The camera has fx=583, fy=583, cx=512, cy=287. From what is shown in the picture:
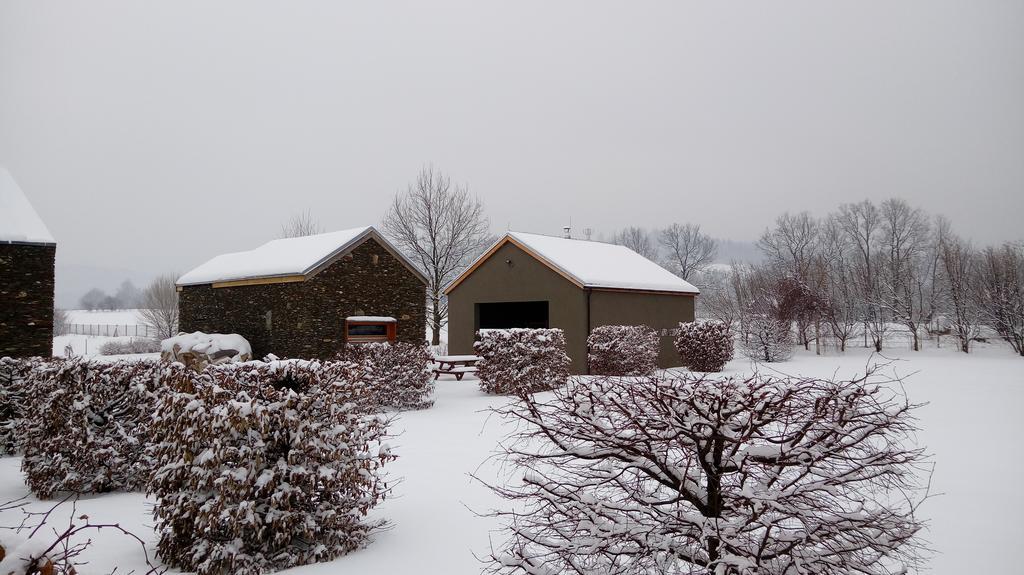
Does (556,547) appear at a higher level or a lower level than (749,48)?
lower

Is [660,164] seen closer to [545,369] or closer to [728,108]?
[728,108]

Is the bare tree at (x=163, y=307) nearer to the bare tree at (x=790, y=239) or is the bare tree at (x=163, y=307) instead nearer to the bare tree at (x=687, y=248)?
the bare tree at (x=687, y=248)

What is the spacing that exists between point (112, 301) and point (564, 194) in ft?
279

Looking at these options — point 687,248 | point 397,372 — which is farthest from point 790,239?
point 397,372

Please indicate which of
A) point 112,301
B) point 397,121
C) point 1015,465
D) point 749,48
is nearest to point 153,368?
point 1015,465

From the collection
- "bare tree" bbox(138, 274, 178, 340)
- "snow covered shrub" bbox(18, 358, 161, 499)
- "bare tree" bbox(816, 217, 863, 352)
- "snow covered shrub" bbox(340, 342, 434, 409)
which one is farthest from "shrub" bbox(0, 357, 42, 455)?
"bare tree" bbox(138, 274, 178, 340)

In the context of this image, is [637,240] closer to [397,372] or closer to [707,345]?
[707,345]

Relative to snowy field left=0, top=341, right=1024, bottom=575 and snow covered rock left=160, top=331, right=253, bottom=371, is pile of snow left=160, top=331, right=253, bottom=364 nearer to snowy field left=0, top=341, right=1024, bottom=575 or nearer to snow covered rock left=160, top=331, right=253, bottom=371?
snow covered rock left=160, top=331, right=253, bottom=371

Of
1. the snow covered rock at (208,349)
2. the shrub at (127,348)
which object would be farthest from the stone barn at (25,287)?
the shrub at (127,348)

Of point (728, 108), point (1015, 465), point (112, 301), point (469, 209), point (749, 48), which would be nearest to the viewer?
point (1015, 465)

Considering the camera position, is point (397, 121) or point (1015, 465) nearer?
point (1015, 465)

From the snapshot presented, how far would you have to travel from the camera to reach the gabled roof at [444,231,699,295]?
19.7 meters

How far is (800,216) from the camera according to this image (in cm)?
4806

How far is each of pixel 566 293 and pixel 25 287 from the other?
14.9 metres
